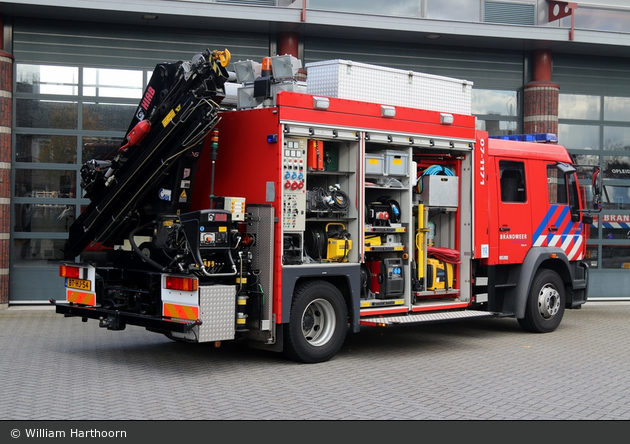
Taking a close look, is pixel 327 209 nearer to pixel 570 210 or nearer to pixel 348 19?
pixel 570 210

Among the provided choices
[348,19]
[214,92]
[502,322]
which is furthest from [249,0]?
[502,322]

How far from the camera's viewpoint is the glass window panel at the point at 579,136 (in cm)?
1655

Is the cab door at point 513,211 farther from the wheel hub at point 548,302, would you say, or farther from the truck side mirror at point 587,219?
the truck side mirror at point 587,219

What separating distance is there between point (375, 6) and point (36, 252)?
24.6 ft

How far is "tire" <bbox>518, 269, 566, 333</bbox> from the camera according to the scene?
1164 cm

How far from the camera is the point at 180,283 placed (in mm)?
8320

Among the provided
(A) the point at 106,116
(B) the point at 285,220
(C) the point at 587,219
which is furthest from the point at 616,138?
(B) the point at 285,220

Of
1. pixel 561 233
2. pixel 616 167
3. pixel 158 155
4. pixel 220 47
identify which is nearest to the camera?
pixel 158 155

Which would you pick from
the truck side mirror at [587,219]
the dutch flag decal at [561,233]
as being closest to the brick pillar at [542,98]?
the truck side mirror at [587,219]

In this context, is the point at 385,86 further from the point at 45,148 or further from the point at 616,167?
the point at 616,167

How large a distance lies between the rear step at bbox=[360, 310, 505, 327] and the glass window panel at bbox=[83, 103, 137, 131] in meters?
6.58

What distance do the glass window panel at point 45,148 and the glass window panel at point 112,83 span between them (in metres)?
0.93

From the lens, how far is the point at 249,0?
46.1 feet

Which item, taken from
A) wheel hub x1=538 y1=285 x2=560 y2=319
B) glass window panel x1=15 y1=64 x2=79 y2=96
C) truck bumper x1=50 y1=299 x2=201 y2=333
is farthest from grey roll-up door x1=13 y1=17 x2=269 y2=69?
wheel hub x1=538 y1=285 x2=560 y2=319
